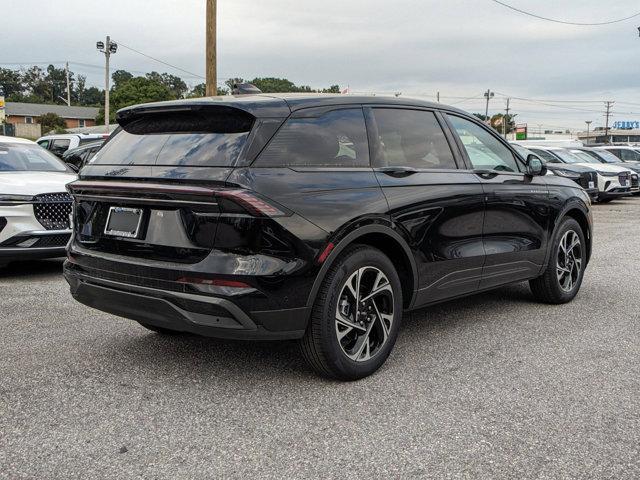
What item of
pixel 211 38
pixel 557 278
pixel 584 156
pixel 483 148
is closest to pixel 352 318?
pixel 483 148

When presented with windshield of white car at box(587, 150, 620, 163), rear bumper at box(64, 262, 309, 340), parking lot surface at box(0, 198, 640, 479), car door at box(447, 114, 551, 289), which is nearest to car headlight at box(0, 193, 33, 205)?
→ parking lot surface at box(0, 198, 640, 479)

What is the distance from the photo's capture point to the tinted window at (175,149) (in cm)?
372

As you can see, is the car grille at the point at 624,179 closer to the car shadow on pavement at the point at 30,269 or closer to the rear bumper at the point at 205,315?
the car shadow on pavement at the point at 30,269

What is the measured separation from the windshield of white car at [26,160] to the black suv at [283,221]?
15.1 ft

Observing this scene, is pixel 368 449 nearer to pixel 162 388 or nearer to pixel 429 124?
pixel 162 388

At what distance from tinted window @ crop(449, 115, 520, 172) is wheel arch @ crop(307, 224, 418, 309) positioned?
1.21 meters

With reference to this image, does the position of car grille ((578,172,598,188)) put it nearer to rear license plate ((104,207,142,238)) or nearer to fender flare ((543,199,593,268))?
fender flare ((543,199,593,268))

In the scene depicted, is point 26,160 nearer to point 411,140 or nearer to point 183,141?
point 183,141

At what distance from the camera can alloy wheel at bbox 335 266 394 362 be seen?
400 cm

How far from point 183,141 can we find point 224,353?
1.51 metres

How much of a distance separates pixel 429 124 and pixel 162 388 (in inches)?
105

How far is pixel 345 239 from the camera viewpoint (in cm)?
386

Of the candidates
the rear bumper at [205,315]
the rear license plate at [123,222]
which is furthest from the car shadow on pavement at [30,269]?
the rear bumper at [205,315]

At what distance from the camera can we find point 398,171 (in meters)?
4.40
